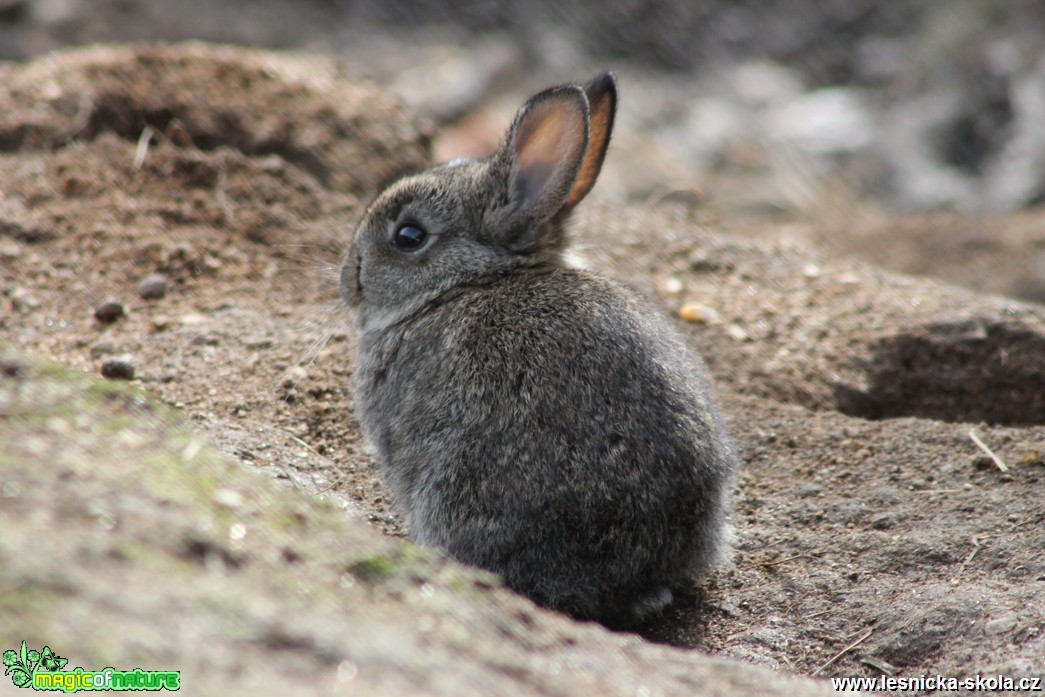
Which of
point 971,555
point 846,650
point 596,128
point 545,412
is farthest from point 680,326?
point 846,650

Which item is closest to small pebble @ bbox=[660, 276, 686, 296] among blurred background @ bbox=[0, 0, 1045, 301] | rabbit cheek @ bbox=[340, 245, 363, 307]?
rabbit cheek @ bbox=[340, 245, 363, 307]

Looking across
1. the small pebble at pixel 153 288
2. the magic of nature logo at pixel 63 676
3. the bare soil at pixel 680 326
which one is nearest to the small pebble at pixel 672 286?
the bare soil at pixel 680 326

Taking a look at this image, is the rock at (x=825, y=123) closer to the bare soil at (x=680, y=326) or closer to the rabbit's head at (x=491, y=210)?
the bare soil at (x=680, y=326)

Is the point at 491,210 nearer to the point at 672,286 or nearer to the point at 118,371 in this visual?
the point at 118,371

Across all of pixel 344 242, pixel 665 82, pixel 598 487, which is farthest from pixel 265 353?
pixel 665 82

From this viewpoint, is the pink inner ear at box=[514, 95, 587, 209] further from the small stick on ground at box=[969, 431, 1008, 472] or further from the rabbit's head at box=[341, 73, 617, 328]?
the small stick on ground at box=[969, 431, 1008, 472]

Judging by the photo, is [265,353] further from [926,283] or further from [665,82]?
[665,82]

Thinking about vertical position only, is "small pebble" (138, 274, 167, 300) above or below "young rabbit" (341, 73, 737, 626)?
below
